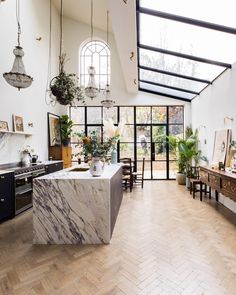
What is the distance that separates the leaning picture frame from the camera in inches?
215

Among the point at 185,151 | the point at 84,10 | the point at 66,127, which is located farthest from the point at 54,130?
the point at 185,151

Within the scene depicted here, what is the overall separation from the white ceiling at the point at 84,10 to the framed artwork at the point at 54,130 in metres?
3.74

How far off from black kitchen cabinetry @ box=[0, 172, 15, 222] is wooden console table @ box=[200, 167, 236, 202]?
160 inches

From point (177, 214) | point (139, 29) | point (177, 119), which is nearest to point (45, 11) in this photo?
point (139, 29)

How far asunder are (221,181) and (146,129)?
190 inches

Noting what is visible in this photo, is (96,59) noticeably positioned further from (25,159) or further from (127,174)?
(25,159)

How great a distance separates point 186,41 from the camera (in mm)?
4855

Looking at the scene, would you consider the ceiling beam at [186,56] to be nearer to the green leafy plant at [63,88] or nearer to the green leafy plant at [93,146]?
the green leafy plant at [63,88]

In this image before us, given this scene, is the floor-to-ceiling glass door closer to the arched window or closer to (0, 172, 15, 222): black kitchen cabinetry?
the arched window

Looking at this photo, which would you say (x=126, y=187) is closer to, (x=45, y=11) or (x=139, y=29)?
(x=139, y=29)

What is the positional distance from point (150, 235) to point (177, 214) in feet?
4.07

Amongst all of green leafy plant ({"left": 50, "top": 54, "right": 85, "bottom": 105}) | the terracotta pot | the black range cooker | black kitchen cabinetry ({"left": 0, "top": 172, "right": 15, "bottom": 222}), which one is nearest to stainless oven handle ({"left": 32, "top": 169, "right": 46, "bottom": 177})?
the black range cooker

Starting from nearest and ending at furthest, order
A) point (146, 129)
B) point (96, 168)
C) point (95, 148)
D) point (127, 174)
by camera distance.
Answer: point (96, 168) → point (95, 148) → point (127, 174) → point (146, 129)

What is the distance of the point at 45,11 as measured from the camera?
7438mm
